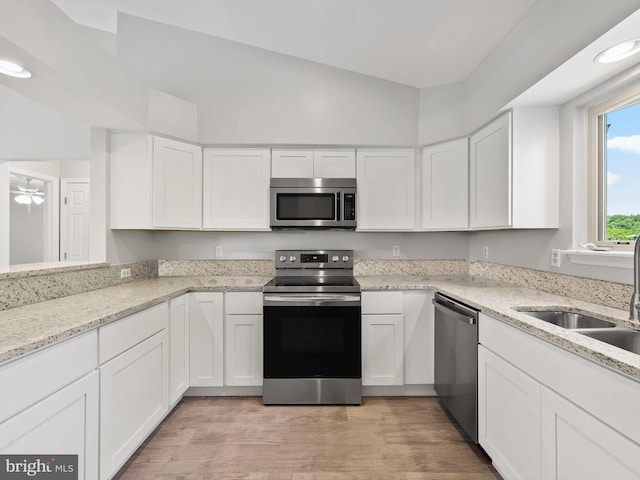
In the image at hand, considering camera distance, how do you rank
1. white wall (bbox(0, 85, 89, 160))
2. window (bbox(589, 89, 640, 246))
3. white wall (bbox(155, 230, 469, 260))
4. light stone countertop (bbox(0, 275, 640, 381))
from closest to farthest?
light stone countertop (bbox(0, 275, 640, 381)) → window (bbox(589, 89, 640, 246)) → white wall (bbox(0, 85, 89, 160)) → white wall (bbox(155, 230, 469, 260))

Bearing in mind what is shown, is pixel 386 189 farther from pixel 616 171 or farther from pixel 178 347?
pixel 178 347

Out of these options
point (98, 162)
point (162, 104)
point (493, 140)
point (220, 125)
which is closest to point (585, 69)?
point (493, 140)

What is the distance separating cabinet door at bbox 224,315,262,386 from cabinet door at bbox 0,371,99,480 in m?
1.08

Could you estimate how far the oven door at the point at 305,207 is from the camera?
8.97 ft

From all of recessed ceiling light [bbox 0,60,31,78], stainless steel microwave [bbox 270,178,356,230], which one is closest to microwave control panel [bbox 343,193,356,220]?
stainless steel microwave [bbox 270,178,356,230]

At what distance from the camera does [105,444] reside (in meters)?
1.47

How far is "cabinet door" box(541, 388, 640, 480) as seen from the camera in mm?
937

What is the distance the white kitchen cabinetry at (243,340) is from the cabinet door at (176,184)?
777 mm

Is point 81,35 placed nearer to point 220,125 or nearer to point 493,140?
point 220,125

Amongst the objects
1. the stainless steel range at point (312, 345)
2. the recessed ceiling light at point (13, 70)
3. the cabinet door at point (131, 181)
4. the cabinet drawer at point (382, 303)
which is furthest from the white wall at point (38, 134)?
the cabinet drawer at point (382, 303)

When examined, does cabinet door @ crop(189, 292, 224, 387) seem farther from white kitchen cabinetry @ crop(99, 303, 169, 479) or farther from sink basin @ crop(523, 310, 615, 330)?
sink basin @ crop(523, 310, 615, 330)

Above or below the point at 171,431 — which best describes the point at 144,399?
above

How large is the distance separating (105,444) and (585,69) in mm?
2917

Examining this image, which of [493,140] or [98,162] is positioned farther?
[98,162]
